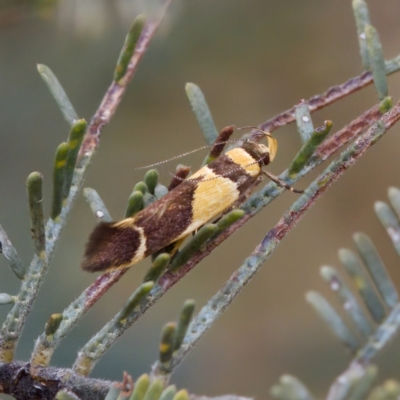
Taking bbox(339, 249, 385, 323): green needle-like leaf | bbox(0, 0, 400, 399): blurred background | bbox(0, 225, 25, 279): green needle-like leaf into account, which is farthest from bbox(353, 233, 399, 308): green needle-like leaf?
bbox(0, 0, 400, 399): blurred background

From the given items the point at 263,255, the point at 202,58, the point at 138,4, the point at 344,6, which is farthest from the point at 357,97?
the point at 263,255

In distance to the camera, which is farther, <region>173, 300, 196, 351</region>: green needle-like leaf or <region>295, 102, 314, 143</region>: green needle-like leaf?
<region>295, 102, 314, 143</region>: green needle-like leaf

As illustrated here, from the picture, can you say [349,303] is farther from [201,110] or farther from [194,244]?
[201,110]

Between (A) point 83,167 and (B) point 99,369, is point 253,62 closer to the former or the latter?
(B) point 99,369

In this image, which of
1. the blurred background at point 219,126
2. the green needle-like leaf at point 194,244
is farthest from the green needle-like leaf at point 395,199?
the blurred background at point 219,126

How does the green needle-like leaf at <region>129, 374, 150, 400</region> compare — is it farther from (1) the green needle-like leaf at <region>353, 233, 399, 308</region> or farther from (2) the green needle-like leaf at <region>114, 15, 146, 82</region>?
(2) the green needle-like leaf at <region>114, 15, 146, 82</region>

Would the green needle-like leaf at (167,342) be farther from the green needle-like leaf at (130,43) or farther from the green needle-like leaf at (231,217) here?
the green needle-like leaf at (130,43)
